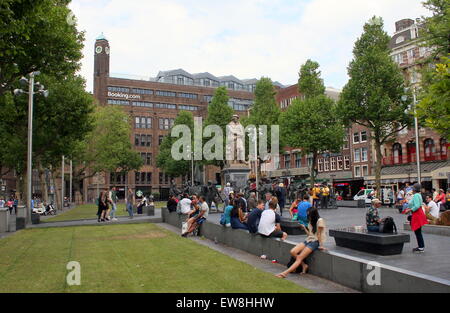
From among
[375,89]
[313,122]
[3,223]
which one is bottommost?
[3,223]

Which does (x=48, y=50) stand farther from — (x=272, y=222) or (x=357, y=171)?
(x=357, y=171)

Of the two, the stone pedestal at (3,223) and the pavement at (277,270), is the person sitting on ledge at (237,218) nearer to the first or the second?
the pavement at (277,270)

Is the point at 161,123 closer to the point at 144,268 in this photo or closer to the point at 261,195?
the point at 261,195

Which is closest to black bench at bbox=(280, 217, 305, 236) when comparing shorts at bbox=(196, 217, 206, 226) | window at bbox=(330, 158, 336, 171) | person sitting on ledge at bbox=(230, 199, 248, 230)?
person sitting on ledge at bbox=(230, 199, 248, 230)

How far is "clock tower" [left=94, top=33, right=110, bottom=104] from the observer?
8456 centimetres

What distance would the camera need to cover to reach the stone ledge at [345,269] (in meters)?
5.74

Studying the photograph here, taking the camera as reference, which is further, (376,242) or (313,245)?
(376,242)

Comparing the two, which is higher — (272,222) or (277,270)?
(272,222)

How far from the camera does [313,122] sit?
43.2 m

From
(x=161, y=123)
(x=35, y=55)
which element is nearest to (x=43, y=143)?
(x=35, y=55)

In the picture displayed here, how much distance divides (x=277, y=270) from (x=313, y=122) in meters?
35.5

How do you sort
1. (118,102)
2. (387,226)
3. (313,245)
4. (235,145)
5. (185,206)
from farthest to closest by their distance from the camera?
1. (118,102)
2. (235,145)
3. (185,206)
4. (387,226)
5. (313,245)

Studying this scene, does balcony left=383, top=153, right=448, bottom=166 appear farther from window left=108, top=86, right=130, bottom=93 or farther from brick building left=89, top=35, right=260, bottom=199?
window left=108, top=86, right=130, bottom=93

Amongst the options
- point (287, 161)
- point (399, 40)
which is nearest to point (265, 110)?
point (399, 40)
